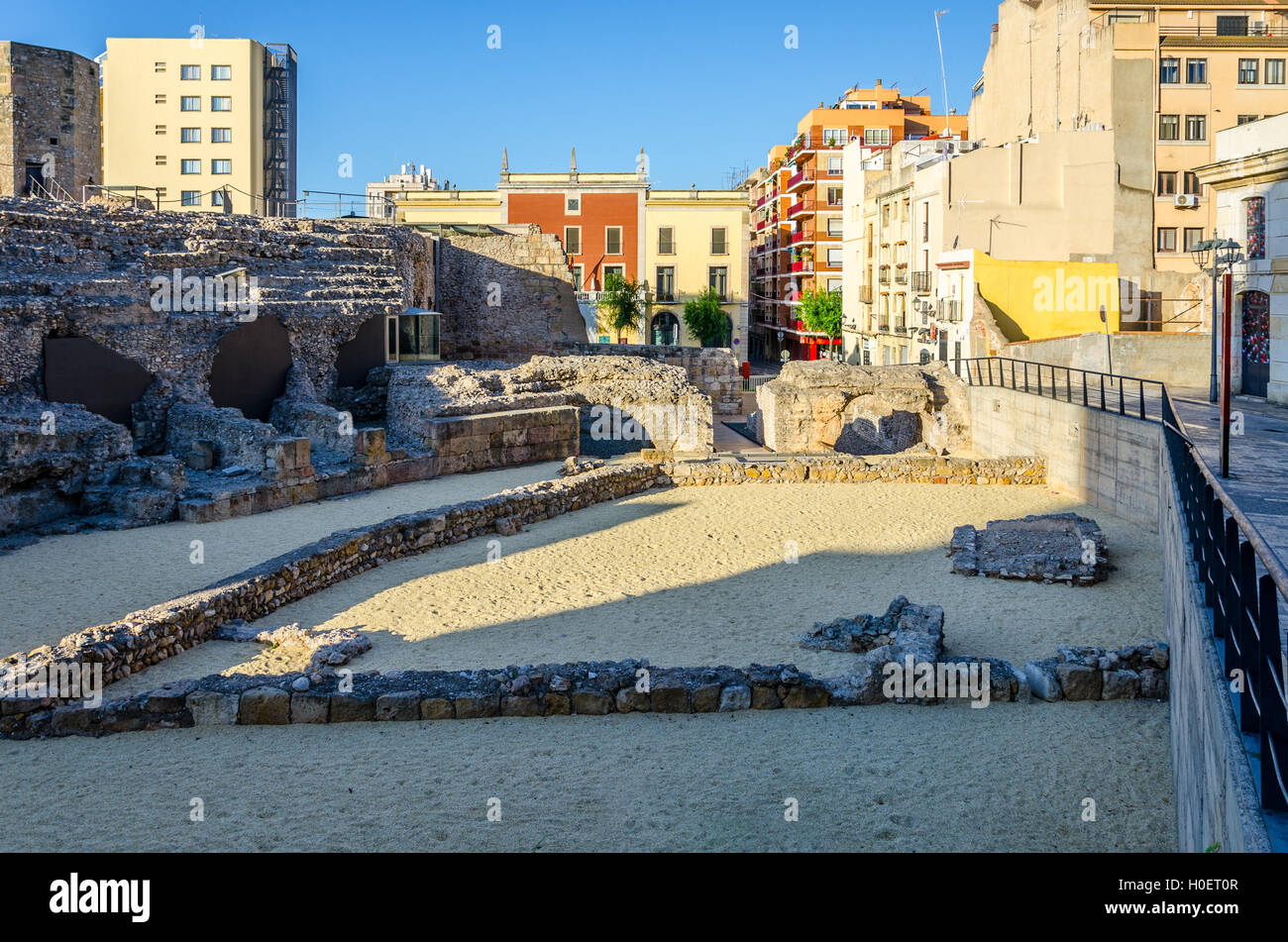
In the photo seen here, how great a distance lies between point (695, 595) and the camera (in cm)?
1381

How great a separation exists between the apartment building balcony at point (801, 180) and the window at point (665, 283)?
11005mm

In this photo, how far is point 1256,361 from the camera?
22328 millimetres

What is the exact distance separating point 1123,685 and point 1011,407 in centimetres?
1531

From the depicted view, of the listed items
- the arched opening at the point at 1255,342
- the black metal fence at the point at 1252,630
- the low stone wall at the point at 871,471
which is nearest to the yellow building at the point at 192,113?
the low stone wall at the point at 871,471

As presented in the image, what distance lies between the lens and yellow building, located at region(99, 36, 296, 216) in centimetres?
4934

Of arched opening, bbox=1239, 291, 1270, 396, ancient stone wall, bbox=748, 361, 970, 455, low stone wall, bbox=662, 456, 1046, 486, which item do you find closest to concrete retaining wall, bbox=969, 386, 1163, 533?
low stone wall, bbox=662, 456, 1046, 486

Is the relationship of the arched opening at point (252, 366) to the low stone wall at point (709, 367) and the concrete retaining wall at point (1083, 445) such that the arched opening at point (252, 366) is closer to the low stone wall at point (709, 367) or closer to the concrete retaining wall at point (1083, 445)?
the low stone wall at point (709, 367)

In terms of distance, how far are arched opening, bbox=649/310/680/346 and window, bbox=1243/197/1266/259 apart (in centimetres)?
3308

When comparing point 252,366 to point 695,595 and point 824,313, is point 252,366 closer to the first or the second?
point 695,595

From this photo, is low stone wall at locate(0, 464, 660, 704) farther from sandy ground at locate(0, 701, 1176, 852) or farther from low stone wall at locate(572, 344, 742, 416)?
low stone wall at locate(572, 344, 742, 416)

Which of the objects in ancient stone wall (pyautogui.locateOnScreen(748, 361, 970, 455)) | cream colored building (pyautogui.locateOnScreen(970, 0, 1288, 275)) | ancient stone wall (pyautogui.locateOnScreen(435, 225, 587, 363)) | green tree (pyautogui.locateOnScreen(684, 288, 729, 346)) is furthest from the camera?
green tree (pyautogui.locateOnScreen(684, 288, 729, 346))

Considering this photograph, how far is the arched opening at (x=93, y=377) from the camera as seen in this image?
1953 centimetres

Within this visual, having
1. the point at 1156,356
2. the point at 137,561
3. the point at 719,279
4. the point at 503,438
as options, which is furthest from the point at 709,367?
the point at 137,561

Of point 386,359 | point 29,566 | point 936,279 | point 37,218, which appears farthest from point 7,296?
point 936,279
